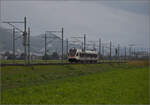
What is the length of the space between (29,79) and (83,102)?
11.7m

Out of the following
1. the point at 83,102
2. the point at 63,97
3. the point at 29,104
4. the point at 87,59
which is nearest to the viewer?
the point at 29,104

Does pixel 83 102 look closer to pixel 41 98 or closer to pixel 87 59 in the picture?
pixel 41 98

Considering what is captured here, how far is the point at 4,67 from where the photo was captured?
27.7m

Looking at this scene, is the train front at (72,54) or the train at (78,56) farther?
the train at (78,56)

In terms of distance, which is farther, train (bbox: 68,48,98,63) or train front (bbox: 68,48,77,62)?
train (bbox: 68,48,98,63)

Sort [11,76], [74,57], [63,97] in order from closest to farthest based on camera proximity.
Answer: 1. [63,97]
2. [11,76]
3. [74,57]

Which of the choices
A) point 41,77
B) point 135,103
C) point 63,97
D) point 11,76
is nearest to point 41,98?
point 63,97

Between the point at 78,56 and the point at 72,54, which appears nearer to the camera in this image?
the point at 72,54

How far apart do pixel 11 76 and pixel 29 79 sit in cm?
188

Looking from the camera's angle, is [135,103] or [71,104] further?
[135,103]

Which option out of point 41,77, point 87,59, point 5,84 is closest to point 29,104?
point 5,84

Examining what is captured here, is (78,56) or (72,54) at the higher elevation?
(72,54)

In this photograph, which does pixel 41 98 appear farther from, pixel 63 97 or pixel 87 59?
pixel 87 59

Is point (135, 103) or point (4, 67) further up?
point (4, 67)
